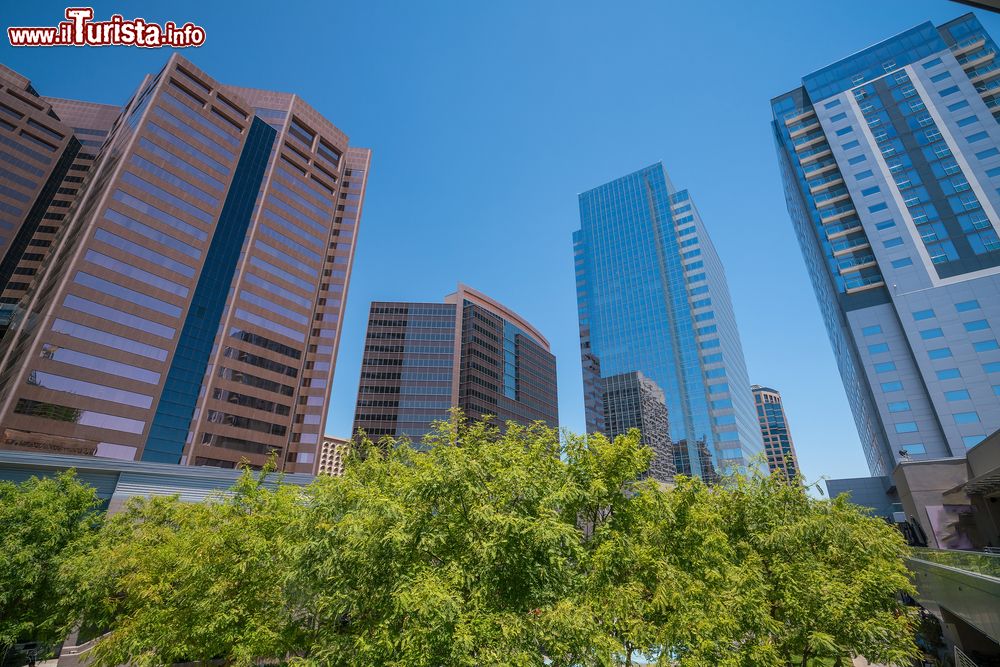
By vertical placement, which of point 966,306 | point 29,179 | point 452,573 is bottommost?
point 452,573

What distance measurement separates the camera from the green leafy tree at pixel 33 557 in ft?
69.9

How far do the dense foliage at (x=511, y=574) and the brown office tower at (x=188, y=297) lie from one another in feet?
158

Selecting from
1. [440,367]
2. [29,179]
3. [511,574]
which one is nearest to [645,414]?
[440,367]

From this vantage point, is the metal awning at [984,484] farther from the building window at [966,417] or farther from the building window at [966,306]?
the building window at [966,306]

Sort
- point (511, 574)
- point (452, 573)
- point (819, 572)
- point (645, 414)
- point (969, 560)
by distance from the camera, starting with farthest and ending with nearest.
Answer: point (645, 414) < point (969, 560) < point (819, 572) < point (511, 574) < point (452, 573)

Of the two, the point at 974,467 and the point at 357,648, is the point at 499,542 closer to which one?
the point at 357,648

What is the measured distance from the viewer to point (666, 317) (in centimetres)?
12275

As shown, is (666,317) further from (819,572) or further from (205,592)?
(205,592)

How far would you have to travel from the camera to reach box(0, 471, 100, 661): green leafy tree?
21.3 m

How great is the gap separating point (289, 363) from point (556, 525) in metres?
78.5

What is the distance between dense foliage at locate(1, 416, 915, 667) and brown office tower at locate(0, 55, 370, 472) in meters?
48.3

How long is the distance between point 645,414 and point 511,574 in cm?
10878

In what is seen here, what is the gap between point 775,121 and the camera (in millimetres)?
100500

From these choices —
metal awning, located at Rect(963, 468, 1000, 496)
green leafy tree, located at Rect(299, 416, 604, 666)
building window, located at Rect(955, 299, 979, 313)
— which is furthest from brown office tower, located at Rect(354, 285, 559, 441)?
green leafy tree, located at Rect(299, 416, 604, 666)
